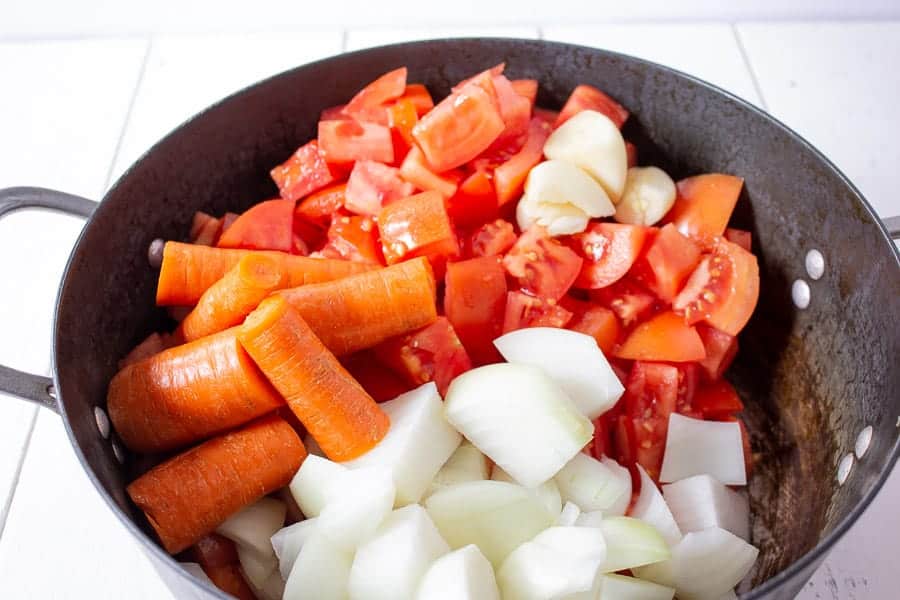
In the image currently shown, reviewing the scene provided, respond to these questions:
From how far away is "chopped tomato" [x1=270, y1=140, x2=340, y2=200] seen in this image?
1474 millimetres

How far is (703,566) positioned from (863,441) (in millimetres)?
300

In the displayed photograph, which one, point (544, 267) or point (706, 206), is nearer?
point (544, 267)

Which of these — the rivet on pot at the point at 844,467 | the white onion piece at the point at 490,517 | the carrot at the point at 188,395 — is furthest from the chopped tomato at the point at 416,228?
the rivet on pot at the point at 844,467

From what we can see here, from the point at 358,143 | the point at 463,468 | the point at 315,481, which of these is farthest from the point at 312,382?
the point at 358,143

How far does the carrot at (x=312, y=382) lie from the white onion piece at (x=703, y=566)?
1.34 feet

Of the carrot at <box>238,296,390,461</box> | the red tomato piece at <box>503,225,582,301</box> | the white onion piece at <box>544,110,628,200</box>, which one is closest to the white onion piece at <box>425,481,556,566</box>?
the carrot at <box>238,296,390,461</box>

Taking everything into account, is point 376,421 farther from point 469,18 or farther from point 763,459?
point 469,18

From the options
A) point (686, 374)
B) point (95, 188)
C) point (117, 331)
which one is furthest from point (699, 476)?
point (95, 188)

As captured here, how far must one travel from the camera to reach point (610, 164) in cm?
138

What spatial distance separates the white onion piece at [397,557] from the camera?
988 millimetres

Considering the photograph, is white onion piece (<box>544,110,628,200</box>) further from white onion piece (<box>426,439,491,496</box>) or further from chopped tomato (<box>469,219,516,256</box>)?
white onion piece (<box>426,439,491,496</box>)

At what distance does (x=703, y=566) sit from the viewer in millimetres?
1136

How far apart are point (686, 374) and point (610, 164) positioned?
0.36m

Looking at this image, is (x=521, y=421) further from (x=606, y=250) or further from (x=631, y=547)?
(x=606, y=250)
